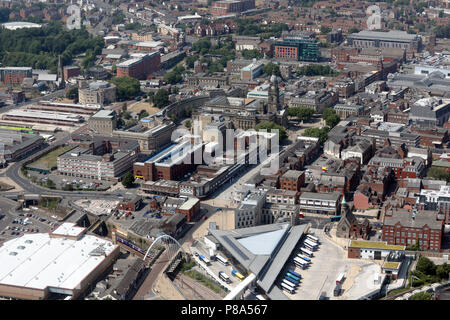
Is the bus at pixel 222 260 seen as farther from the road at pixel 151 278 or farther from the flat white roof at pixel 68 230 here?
the flat white roof at pixel 68 230

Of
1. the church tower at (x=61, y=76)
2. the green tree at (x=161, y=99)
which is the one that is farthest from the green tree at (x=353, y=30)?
the church tower at (x=61, y=76)

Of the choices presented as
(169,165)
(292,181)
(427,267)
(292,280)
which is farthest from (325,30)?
(292,280)

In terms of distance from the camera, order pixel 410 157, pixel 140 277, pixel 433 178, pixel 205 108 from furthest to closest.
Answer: pixel 205 108
pixel 410 157
pixel 433 178
pixel 140 277

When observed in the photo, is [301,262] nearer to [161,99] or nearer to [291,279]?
[291,279]

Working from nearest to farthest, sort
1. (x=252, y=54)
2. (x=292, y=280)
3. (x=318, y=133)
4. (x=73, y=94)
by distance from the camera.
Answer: (x=292, y=280) < (x=318, y=133) < (x=73, y=94) < (x=252, y=54)

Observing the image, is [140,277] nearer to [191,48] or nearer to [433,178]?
[433,178]
